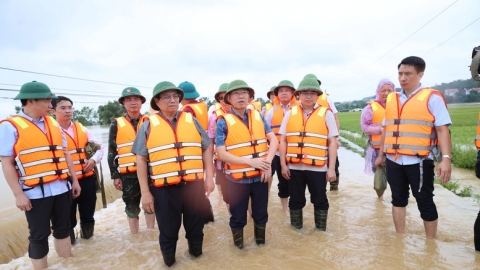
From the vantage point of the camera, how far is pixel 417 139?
3336 millimetres

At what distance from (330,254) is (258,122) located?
177 centimetres

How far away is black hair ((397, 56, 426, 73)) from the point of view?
334cm

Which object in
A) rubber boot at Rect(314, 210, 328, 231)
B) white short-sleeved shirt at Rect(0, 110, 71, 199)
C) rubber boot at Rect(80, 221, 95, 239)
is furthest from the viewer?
rubber boot at Rect(80, 221, 95, 239)

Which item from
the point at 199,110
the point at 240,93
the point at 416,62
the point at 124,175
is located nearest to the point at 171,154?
the point at 240,93

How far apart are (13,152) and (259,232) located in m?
2.86

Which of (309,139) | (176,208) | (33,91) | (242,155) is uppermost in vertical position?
(33,91)

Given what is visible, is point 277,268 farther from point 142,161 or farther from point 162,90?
point 162,90

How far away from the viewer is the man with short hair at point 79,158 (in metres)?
4.09

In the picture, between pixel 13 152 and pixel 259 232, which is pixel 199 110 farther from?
pixel 13 152

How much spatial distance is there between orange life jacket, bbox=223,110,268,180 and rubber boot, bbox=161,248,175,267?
1.08 meters

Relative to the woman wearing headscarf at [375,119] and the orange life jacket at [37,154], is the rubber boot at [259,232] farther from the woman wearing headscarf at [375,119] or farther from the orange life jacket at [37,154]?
the woman wearing headscarf at [375,119]

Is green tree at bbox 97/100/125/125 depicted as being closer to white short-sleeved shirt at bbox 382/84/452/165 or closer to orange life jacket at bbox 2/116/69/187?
orange life jacket at bbox 2/116/69/187

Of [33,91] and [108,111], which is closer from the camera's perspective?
[33,91]

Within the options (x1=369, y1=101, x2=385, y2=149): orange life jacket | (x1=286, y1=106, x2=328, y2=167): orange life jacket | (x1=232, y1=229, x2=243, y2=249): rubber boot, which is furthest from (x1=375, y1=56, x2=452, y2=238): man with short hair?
(x1=232, y1=229, x2=243, y2=249): rubber boot
